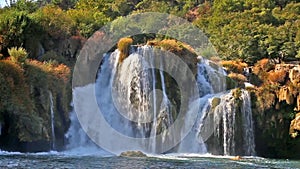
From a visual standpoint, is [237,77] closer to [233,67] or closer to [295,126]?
[233,67]

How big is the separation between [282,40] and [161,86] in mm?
12655

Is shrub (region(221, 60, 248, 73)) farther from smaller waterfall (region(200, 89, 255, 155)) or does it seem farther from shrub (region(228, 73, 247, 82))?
smaller waterfall (region(200, 89, 255, 155))

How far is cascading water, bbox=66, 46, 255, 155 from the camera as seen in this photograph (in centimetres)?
2778

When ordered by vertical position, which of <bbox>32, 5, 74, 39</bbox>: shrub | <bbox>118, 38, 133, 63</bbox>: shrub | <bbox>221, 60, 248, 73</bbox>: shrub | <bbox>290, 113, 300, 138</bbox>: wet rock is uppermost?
<bbox>32, 5, 74, 39</bbox>: shrub

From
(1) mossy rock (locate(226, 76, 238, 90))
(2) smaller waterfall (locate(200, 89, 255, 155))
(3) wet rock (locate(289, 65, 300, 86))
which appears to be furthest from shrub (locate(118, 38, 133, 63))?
(3) wet rock (locate(289, 65, 300, 86))

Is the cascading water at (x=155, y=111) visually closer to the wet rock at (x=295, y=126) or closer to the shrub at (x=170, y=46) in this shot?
the shrub at (x=170, y=46)

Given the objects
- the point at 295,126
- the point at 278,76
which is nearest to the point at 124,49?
the point at 278,76

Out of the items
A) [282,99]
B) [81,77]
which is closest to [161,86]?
[81,77]

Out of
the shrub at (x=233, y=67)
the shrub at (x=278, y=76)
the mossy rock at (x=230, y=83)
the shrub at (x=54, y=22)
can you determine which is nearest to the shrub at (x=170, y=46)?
the mossy rock at (x=230, y=83)

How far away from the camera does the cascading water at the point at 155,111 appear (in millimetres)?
27781

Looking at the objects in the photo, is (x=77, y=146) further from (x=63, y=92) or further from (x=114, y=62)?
(x=114, y=62)

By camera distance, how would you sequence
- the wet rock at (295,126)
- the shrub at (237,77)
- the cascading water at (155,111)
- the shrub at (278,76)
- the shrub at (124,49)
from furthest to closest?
the shrub at (237,77), the shrub at (278,76), the shrub at (124,49), the wet rock at (295,126), the cascading water at (155,111)

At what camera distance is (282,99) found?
28.9 meters

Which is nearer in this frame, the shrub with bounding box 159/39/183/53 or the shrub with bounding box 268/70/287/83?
the shrub with bounding box 159/39/183/53
